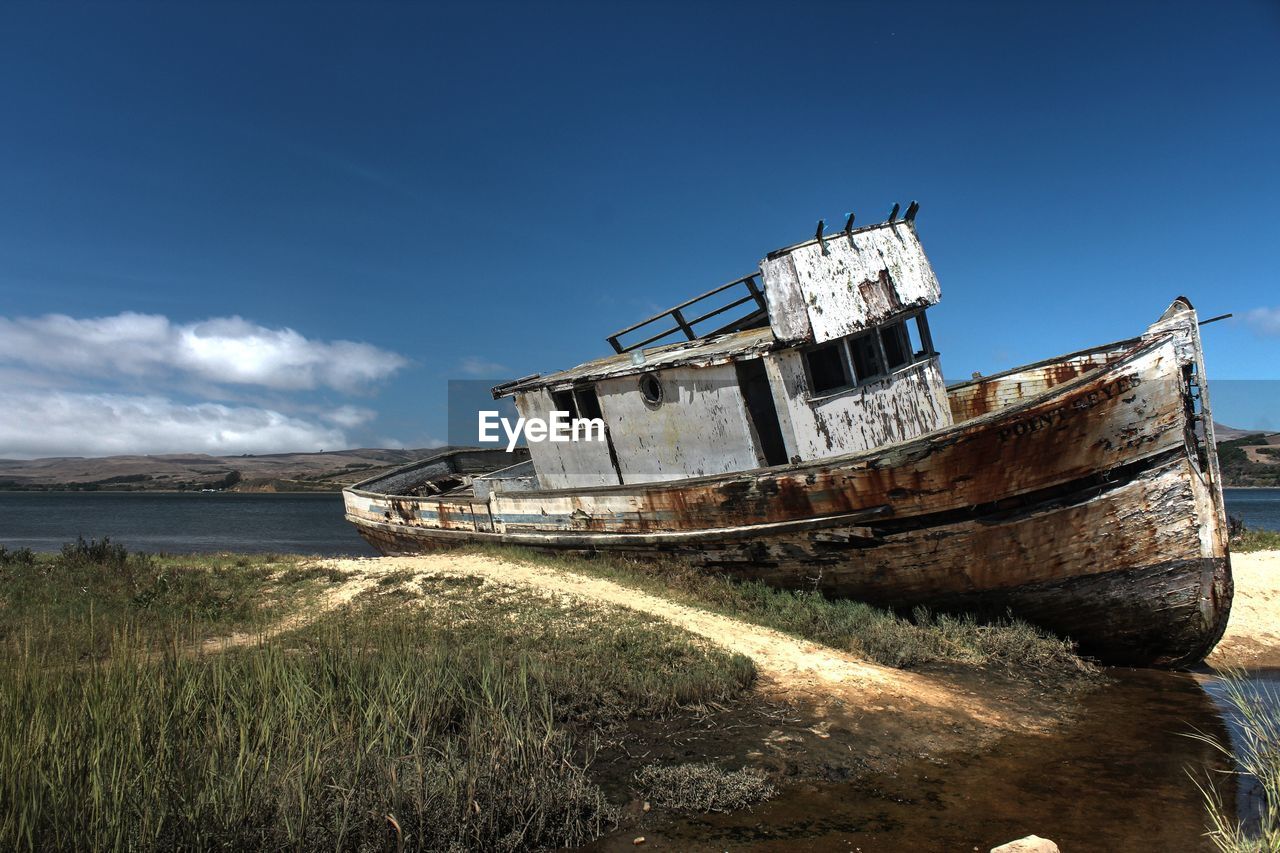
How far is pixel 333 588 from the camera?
8.95 m

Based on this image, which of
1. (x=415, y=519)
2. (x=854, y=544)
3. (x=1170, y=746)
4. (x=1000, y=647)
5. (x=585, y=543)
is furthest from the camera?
(x=415, y=519)

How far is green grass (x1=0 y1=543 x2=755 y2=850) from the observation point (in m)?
2.93

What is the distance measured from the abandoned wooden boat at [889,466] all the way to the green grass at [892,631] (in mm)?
266

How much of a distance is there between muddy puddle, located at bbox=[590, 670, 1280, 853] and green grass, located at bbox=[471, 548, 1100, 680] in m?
1.48

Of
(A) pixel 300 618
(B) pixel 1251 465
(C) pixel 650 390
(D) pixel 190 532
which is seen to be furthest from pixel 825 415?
(B) pixel 1251 465

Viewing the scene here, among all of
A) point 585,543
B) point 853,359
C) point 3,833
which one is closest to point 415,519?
point 585,543

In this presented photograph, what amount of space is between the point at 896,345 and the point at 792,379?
2267 millimetres

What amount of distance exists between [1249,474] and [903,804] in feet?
251

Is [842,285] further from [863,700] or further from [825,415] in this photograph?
[863,700]

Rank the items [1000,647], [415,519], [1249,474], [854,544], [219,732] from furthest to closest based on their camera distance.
Result: [1249,474] < [415,519] < [854,544] < [1000,647] < [219,732]

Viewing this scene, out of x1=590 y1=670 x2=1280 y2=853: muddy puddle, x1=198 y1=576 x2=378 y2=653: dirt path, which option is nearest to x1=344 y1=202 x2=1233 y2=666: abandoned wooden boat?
x1=590 y1=670 x2=1280 y2=853: muddy puddle

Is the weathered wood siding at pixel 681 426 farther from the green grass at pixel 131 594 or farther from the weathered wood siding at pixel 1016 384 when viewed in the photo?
the green grass at pixel 131 594

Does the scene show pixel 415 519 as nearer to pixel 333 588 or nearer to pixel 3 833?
pixel 333 588

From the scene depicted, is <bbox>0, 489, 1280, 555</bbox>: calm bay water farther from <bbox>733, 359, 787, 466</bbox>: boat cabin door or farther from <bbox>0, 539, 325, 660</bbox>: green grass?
<bbox>733, 359, 787, 466</bbox>: boat cabin door
